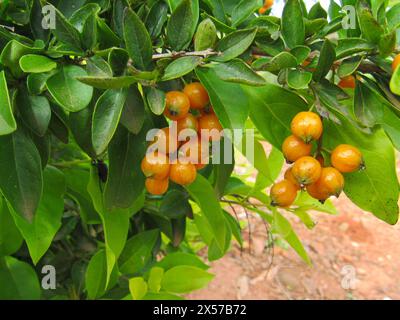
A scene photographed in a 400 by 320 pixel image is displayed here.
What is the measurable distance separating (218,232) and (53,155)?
1.22 ft

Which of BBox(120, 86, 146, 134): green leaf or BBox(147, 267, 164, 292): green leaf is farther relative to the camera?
BBox(147, 267, 164, 292): green leaf

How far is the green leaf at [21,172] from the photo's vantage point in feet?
2.21

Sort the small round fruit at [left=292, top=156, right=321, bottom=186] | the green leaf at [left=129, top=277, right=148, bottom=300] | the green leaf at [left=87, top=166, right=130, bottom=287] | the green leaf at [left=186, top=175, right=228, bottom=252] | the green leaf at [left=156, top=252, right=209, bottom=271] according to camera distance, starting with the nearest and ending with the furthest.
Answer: the small round fruit at [left=292, top=156, right=321, bottom=186] < the green leaf at [left=87, top=166, right=130, bottom=287] < the green leaf at [left=186, top=175, right=228, bottom=252] < the green leaf at [left=129, top=277, right=148, bottom=300] < the green leaf at [left=156, top=252, right=209, bottom=271]

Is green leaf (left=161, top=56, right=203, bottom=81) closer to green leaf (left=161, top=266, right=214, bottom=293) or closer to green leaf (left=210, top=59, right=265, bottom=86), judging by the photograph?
green leaf (left=210, top=59, right=265, bottom=86)

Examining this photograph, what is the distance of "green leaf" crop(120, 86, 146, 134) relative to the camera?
64cm

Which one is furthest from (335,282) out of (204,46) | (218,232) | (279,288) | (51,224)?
(204,46)

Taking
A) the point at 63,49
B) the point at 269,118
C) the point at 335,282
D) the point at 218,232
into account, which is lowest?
the point at 335,282

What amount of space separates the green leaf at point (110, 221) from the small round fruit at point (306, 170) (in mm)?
288

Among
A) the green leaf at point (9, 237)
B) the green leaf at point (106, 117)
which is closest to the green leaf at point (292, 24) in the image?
the green leaf at point (106, 117)

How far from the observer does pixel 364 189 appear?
0.72 metres

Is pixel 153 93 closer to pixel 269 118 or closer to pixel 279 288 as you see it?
pixel 269 118

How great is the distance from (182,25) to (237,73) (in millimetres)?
95

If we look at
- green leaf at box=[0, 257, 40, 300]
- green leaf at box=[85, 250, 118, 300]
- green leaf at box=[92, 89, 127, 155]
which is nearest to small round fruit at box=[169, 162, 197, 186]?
green leaf at box=[92, 89, 127, 155]

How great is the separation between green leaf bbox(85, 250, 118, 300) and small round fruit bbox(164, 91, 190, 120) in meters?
0.42
